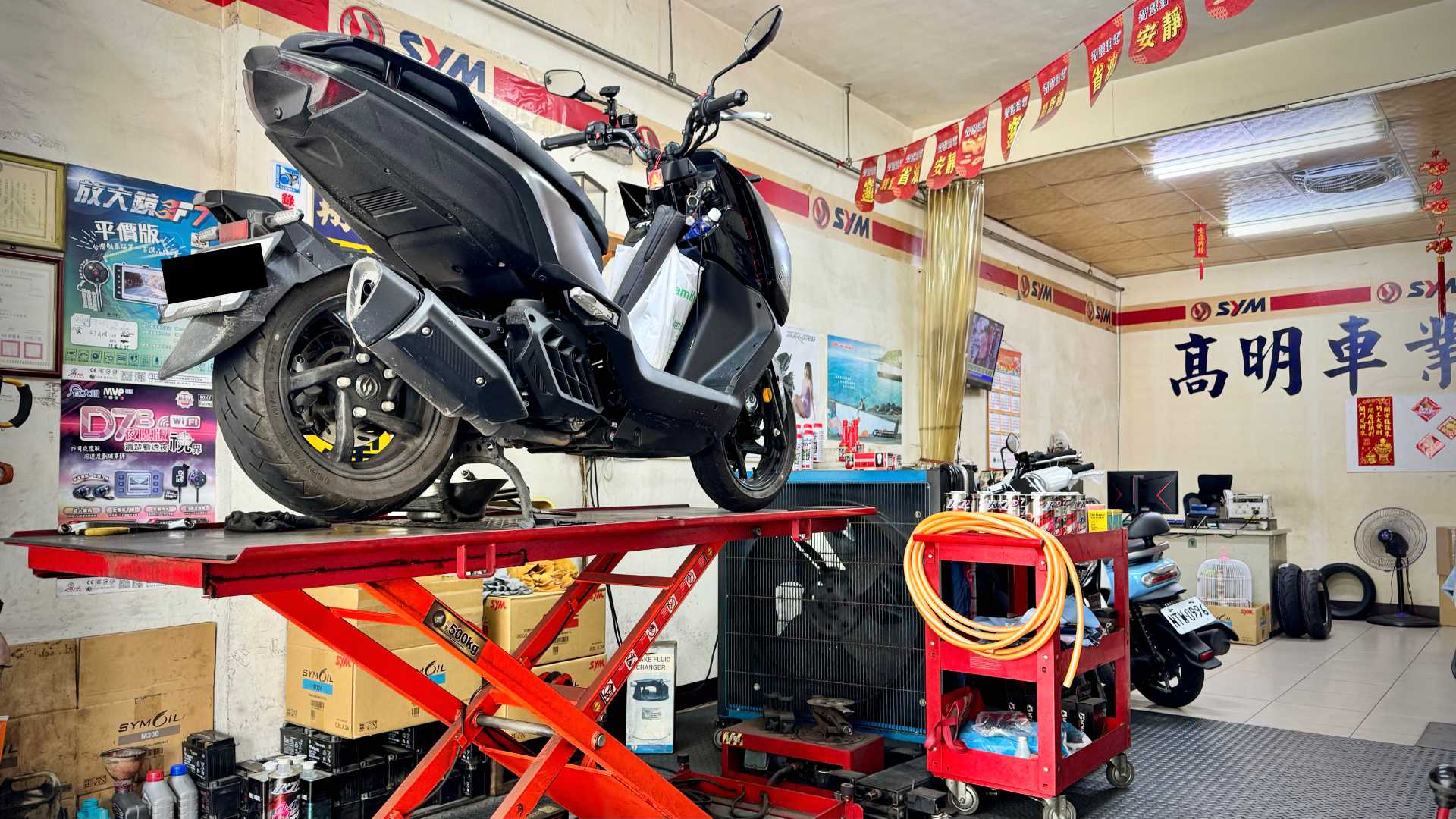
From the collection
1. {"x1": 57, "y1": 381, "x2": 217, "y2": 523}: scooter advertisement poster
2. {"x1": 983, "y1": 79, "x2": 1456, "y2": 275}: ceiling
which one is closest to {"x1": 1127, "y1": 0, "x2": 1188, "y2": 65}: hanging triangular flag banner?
{"x1": 983, "y1": 79, "x2": 1456, "y2": 275}: ceiling

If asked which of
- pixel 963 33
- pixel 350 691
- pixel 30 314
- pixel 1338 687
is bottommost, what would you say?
pixel 1338 687

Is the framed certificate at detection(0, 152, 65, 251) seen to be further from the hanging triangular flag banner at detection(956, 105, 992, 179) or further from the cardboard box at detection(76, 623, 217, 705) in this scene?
the hanging triangular flag banner at detection(956, 105, 992, 179)

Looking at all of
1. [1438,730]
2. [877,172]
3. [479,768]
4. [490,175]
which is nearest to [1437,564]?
[1438,730]

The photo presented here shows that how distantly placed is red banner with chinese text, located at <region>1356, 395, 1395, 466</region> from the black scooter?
906 centimetres

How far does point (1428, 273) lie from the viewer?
9.29m

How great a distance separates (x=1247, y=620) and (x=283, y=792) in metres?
6.49

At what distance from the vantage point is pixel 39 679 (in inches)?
111

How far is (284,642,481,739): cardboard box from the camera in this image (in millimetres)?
3146

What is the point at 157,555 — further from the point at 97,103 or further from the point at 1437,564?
the point at 1437,564

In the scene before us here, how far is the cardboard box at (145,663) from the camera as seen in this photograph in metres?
2.94

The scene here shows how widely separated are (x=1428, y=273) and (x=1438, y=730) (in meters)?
6.47

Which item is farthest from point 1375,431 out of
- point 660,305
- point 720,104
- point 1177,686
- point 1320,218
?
point 660,305

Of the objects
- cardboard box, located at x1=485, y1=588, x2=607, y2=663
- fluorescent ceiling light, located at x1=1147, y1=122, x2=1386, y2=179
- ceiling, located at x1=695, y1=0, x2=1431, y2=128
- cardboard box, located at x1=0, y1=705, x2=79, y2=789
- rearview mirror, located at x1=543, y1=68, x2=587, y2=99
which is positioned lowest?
cardboard box, located at x1=0, y1=705, x2=79, y2=789

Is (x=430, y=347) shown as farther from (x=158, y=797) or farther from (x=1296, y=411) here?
(x=1296, y=411)
